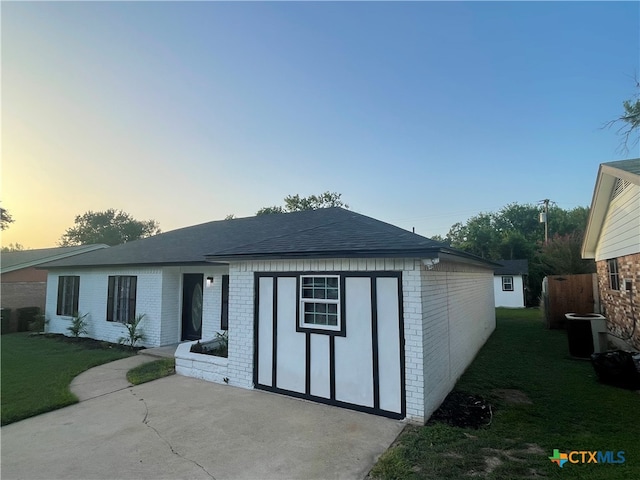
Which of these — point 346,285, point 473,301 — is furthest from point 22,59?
point 473,301

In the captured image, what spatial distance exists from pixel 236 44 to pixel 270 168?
5782 millimetres

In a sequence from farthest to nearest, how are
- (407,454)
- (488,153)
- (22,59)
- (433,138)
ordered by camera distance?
(488,153)
(433,138)
(22,59)
(407,454)

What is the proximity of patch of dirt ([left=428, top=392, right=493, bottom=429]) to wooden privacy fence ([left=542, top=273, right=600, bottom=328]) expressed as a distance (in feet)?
35.8

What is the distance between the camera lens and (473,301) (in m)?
8.98

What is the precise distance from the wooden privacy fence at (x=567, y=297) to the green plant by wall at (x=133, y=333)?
53.0 feet

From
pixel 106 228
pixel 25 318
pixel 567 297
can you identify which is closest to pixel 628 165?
pixel 567 297

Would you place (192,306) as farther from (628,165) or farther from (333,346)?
(628,165)

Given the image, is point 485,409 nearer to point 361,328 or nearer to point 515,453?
point 515,453

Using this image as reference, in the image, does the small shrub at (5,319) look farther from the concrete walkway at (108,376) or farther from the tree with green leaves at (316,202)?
the tree with green leaves at (316,202)

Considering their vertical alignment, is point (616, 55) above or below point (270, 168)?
above

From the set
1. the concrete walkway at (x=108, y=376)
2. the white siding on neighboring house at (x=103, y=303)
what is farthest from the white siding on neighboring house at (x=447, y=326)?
the white siding on neighboring house at (x=103, y=303)

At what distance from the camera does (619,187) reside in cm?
879

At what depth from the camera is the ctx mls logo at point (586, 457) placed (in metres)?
3.40

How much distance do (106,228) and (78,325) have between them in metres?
49.3
